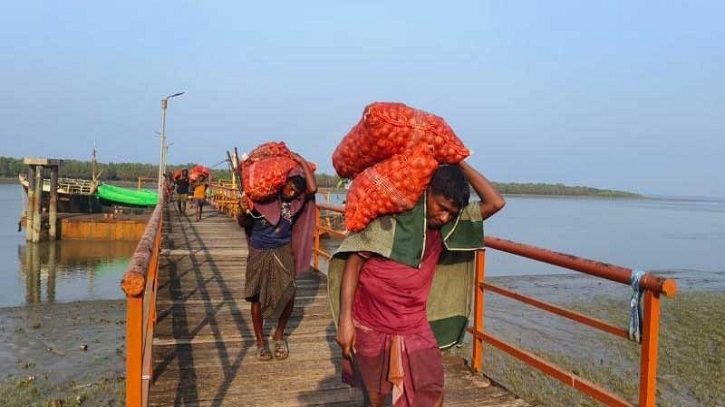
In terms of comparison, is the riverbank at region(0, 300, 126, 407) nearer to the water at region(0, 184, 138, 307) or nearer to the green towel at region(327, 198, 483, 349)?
the water at region(0, 184, 138, 307)

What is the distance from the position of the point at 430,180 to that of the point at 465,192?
17 cm

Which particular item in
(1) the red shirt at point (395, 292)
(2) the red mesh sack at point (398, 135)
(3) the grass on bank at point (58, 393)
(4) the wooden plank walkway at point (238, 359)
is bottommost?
(3) the grass on bank at point (58, 393)

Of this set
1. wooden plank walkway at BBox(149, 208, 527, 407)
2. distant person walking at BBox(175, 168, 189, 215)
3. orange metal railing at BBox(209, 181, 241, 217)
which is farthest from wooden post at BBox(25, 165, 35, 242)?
Result: wooden plank walkway at BBox(149, 208, 527, 407)

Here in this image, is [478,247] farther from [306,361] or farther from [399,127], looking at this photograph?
[306,361]

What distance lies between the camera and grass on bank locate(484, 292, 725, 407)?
23.0 ft

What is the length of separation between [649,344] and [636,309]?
165 mm

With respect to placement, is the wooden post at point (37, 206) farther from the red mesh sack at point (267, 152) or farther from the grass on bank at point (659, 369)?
the red mesh sack at point (267, 152)

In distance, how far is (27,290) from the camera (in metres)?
17.2

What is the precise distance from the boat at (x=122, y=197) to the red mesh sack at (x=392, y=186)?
3566 cm

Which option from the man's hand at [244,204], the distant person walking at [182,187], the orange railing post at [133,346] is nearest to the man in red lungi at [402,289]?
the orange railing post at [133,346]

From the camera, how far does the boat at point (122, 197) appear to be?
35.8 metres

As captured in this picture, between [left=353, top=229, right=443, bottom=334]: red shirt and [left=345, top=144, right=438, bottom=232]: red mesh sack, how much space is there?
22 centimetres

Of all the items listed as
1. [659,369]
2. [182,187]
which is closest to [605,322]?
[659,369]

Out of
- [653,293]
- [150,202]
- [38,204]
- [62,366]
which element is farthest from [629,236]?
[653,293]
